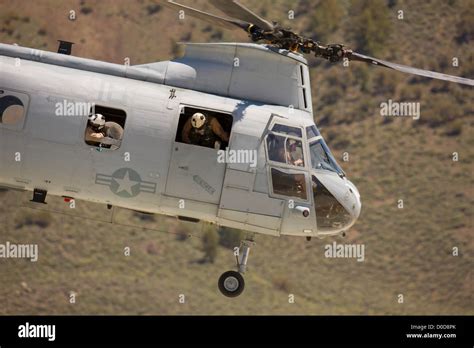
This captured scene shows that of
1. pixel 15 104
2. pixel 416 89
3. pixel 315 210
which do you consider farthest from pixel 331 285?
pixel 15 104

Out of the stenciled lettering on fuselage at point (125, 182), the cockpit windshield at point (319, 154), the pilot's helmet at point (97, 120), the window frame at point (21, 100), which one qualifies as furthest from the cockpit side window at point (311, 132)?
the window frame at point (21, 100)

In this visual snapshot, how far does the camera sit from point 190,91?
2111 cm

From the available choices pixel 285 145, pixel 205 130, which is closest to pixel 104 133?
pixel 205 130

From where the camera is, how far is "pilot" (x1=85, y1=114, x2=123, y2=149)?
67.4 ft

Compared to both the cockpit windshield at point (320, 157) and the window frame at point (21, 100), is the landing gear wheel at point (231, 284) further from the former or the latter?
the window frame at point (21, 100)

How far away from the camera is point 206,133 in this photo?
20.8 metres

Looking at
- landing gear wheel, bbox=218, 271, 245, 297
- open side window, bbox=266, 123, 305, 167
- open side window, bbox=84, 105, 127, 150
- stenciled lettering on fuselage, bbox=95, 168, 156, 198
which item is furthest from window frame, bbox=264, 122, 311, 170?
open side window, bbox=84, 105, 127, 150

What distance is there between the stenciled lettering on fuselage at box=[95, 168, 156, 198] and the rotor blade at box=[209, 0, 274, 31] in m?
3.90

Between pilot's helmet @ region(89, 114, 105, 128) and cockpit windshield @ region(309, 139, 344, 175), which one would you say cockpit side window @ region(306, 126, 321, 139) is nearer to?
cockpit windshield @ region(309, 139, 344, 175)

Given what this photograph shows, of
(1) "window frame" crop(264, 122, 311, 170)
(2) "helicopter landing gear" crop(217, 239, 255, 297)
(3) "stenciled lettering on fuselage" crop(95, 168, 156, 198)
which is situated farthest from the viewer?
(2) "helicopter landing gear" crop(217, 239, 255, 297)

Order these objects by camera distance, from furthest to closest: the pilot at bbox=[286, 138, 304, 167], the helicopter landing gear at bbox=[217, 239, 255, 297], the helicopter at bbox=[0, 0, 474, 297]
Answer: the helicopter landing gear at bbox=[217, 239, 255, 297]
the pilot at bbox=[286, 138, 304, 167]
the helicopter at bbox=[0, 0, 474, 297]

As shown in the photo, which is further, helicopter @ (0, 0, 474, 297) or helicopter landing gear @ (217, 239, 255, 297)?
helicopter landing gear @ (217, 239, 255, 297)

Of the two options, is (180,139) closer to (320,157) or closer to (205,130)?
(205,130)

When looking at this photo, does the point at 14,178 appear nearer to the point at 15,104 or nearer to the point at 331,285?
the point at 15,104
